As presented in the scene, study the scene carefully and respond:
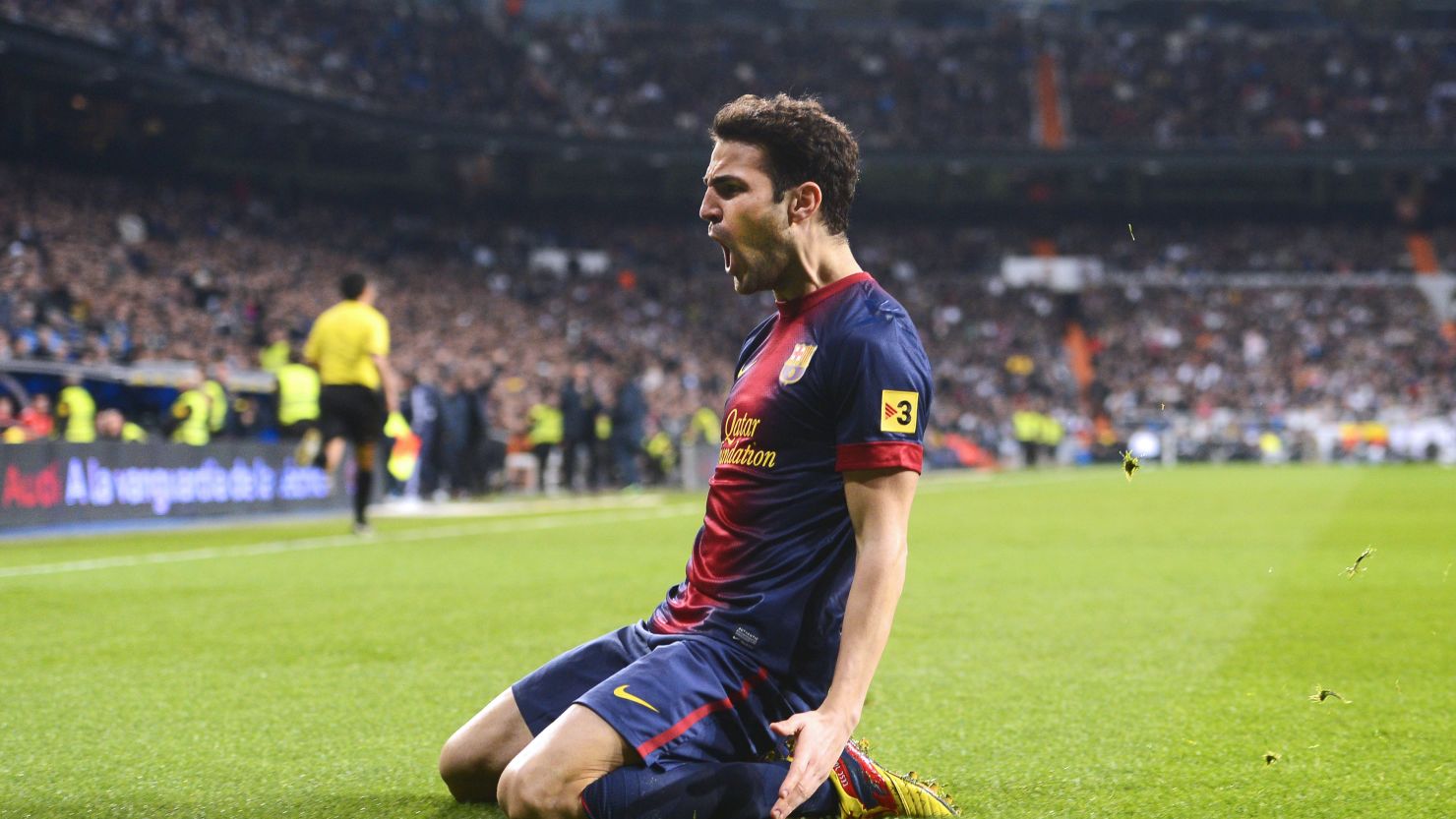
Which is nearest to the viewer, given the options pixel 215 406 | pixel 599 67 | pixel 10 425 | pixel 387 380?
pixel 387 380

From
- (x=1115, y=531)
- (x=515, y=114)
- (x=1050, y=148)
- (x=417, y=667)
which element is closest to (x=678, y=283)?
(x=515, y=114)

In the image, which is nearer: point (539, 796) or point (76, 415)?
point (539, 796)

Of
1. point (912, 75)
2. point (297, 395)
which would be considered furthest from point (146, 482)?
point (912, 75)

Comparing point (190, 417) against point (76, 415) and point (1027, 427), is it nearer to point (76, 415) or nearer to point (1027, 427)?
point (76, 415)

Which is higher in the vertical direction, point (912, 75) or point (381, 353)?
point (912, 75)

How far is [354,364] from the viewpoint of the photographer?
1255 cm

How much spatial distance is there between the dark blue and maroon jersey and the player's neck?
0.9 inches

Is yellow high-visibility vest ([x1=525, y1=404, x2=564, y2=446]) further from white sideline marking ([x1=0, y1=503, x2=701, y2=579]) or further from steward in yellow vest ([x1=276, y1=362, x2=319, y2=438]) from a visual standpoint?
steward in yellow vest ([x1=276, y1=362, x2=319, y2=438])

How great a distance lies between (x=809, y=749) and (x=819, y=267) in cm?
102

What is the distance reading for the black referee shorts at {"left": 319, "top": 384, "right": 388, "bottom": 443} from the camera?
12633 millimetres

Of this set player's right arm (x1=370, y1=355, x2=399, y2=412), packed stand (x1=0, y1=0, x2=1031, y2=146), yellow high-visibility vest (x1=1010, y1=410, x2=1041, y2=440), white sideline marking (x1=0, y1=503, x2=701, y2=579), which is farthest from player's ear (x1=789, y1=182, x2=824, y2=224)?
yellow high-visibility vest (x1=1010, y1=410, x2=1041, y2=440)

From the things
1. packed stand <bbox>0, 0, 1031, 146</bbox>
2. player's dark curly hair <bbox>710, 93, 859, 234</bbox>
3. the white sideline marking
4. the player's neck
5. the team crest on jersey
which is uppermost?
packed stand <bbox>0, 0, 1031, 146</bbox>

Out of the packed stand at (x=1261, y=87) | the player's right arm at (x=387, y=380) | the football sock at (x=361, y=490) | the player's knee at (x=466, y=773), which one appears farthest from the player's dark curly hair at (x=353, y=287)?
the packed stand at (x=1261, y=87)

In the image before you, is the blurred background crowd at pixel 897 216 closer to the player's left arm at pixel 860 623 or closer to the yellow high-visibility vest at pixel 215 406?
the yellow high-visibility vest at pixel 215 406
